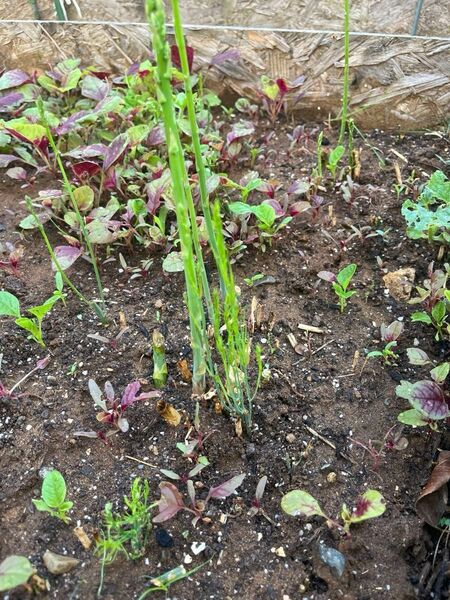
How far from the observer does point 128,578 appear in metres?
0.96

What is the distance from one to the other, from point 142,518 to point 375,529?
397 millimetres

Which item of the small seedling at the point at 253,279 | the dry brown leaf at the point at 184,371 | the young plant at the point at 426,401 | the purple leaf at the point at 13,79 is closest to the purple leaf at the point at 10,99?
the purple leaf at the point at 13,79

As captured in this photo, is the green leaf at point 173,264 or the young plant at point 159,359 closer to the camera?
the young plant at point 159,359

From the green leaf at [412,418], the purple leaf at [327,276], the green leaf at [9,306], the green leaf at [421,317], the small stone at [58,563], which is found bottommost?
the small stone at [58,563]

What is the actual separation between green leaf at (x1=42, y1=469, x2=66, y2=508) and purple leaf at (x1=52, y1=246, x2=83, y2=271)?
0.50 m

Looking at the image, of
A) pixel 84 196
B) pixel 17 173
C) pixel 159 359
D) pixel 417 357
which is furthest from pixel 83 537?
pixel 17 173

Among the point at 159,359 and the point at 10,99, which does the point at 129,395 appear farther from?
the point at 10,99

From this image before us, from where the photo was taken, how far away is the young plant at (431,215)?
1367mm

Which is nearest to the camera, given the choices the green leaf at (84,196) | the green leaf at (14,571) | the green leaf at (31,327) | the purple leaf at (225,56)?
the green leaf at (14,571)

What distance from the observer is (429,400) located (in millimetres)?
1080

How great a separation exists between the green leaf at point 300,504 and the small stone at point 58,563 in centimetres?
35

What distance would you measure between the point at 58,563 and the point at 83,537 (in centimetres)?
5

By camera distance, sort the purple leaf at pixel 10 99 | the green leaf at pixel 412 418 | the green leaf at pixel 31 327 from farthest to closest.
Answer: the purple leaf at pixel 10 99, the green leaf at pixel 31 327, the green leaf at pixel 412 418

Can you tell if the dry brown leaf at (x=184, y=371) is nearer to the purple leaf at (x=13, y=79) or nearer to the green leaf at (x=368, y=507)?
the green leaf at (x=368, y=507)
